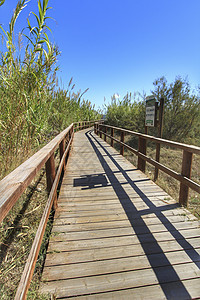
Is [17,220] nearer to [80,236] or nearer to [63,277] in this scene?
[80,236]

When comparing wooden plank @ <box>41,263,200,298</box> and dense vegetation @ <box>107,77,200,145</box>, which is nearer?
wooden plank @ <box>41,263,200,298</box>

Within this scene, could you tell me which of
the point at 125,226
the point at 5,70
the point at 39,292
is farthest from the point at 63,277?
the point at 5,70

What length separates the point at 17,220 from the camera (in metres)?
2.01

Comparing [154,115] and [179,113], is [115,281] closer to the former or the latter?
[154,115]

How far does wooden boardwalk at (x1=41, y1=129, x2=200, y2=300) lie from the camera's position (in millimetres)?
1321

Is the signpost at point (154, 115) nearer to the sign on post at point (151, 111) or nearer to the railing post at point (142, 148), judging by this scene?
the sign on post at point (151, 111)

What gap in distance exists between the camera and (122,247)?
1729 millimetres

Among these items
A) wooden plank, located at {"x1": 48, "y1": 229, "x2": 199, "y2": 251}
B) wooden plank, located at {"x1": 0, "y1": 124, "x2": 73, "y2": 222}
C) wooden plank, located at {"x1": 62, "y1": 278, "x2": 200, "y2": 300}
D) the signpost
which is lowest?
wooden plank, located at {"x1": 62, "y1": 278, "x2": 200, "y2": 300}

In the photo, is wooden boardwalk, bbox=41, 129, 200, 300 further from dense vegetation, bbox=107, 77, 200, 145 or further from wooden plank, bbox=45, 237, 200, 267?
dense vegetation, bbox=107, 77, 200, 145

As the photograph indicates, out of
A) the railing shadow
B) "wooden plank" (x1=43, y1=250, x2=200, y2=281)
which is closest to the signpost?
the railing shadow

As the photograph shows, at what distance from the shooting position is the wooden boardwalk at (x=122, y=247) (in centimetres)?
132

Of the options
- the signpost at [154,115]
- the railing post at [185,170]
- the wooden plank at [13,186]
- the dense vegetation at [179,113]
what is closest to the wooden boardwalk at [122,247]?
the railing post at [185,170]

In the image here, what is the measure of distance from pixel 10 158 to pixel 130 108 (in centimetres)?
995

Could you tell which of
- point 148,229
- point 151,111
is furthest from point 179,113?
point 148,229
